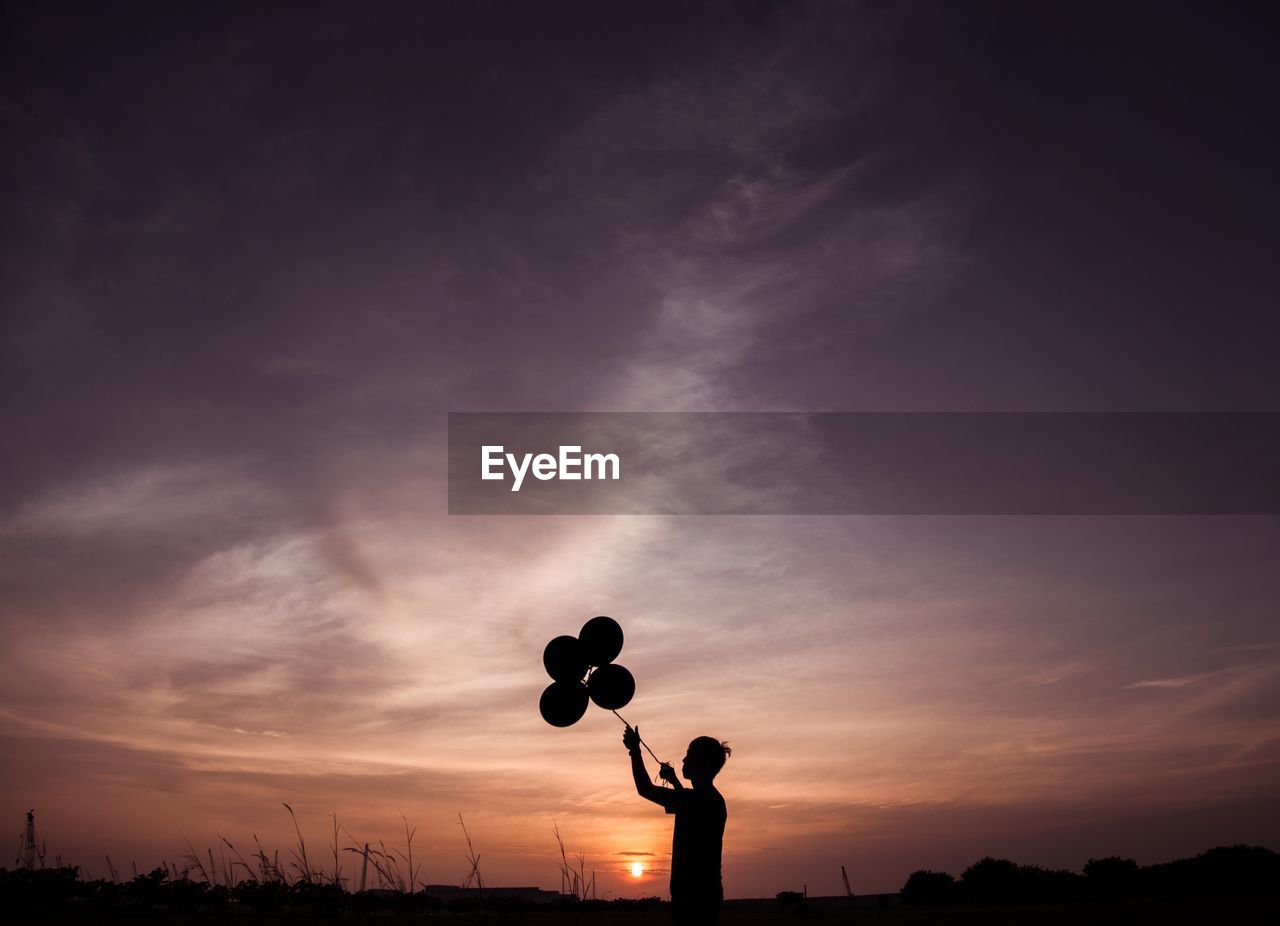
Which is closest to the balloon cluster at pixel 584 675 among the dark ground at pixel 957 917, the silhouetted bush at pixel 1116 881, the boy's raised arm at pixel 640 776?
the boy's raised arm at pixel 640 776

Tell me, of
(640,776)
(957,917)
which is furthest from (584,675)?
(957,917)

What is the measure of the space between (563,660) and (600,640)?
0.44m

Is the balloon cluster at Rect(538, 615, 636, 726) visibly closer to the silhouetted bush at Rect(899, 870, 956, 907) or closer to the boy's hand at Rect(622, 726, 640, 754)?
the boy's hand at Rect(622, 726, 640, 754)

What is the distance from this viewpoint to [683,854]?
6.69 metres

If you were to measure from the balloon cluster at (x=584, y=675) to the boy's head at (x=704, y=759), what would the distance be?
2696mm

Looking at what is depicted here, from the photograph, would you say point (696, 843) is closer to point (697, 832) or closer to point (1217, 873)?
point (697, 832)

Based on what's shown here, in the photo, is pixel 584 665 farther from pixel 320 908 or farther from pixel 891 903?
pixel 891 903

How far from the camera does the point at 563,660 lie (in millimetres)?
9461

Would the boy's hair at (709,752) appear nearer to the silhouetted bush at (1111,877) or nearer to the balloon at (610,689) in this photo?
the balloon at (610,689)

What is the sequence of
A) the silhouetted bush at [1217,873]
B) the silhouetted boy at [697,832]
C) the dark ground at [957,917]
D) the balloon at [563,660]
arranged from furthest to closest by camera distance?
the silhouetted bush at [1217,873], the dark ground at [957,917], the balloon at [563,660], the silhouetted boy at [697,832]

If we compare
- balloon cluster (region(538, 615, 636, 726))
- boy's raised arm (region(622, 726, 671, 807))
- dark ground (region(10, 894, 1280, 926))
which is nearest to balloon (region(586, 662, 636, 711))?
balloon cluster (region(538, 615, 636, 726))

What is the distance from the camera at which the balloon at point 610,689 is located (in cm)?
959

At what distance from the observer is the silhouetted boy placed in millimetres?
6605

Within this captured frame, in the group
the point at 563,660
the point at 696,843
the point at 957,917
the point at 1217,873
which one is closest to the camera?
the point at 696,843
